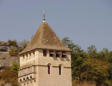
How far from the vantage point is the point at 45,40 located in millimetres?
65500

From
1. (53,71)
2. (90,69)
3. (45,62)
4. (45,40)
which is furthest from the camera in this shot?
(90,69)

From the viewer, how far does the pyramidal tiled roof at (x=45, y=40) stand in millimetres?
64912

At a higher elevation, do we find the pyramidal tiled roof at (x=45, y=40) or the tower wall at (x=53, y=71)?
the pyramidal tiled roof at (x=45, y=40)

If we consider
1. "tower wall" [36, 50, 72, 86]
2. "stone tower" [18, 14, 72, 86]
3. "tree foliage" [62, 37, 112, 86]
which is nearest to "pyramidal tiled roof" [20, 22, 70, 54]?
"stone tower" [18, 14, 72, 86]

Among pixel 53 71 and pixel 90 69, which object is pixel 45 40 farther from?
pixel 90 69

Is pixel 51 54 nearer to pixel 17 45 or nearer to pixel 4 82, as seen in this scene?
pixel 4 82

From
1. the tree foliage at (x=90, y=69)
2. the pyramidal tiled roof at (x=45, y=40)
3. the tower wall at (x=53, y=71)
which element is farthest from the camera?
the tree foliage at (x=90, y=69)

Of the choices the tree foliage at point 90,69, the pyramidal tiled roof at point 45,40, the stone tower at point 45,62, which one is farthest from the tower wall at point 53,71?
the tree foliage at point 90,69

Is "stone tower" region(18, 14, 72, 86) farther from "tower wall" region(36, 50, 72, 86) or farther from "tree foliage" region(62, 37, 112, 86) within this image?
"tree foliage" region(62, 37, 112, 86)

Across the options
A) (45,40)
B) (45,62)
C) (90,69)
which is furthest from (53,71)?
(90,69)

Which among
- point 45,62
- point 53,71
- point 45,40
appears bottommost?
point 53,71

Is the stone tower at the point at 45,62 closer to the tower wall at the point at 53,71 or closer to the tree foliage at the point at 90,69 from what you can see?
the tower wall at the point at 53,71

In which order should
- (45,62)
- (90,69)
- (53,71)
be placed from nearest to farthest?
(45,62) < (53,71) < (90,69)

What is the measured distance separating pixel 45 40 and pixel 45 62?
9.37 ft
